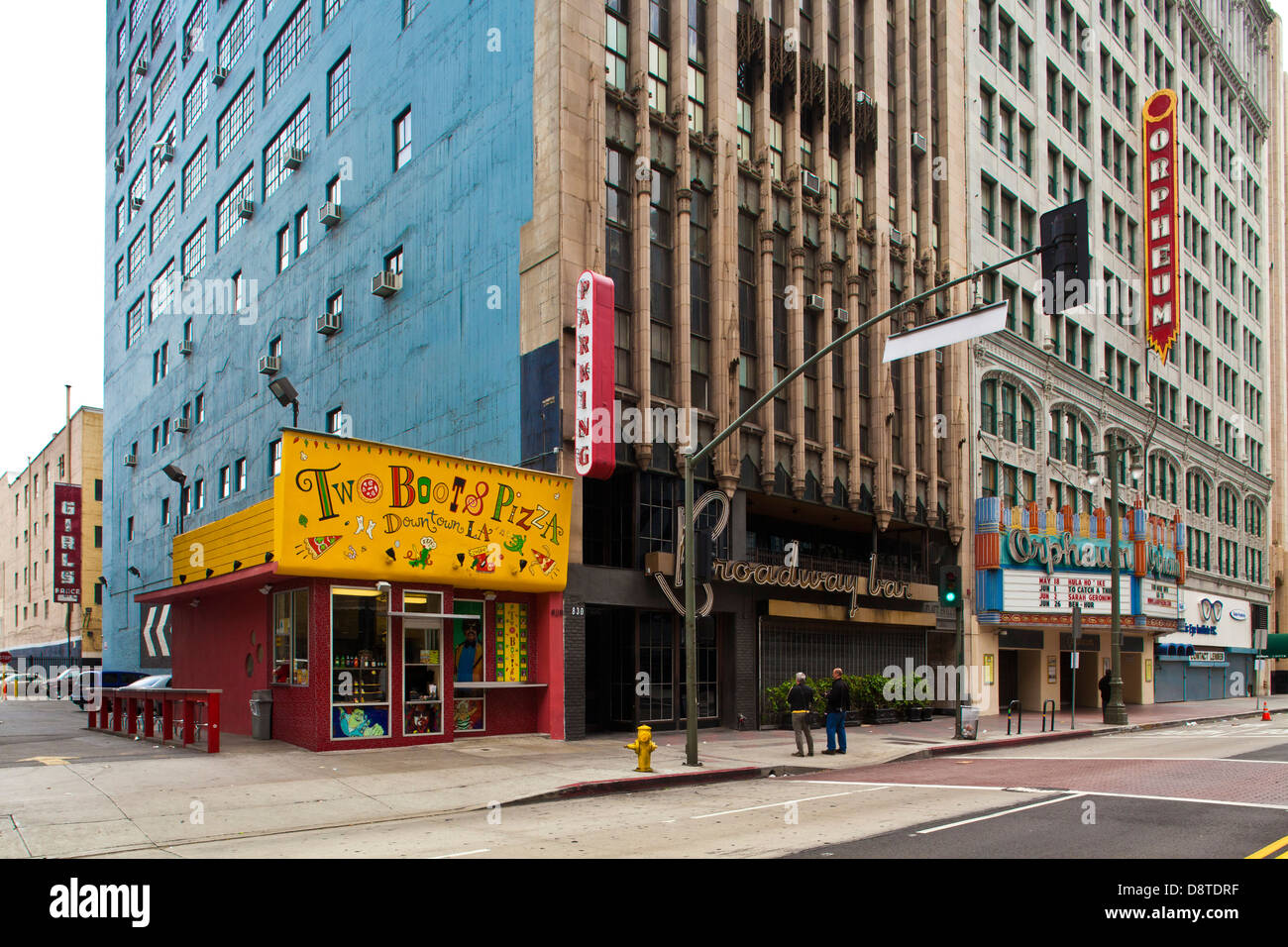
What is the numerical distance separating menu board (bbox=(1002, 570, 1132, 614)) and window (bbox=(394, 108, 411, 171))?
2512 cm

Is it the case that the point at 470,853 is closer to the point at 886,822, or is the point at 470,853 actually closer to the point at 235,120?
the point at 886,822

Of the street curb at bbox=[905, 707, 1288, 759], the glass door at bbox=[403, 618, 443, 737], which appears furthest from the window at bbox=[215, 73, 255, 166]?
the street curb at bbox=[905, 707, 1288, 759]

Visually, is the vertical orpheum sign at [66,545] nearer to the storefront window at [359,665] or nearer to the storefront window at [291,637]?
the storefront window at [291,637]

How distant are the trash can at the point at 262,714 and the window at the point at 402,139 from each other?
55.2 ft

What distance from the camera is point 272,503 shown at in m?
20.9

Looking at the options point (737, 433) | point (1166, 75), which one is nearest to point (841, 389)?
point (737, 433)

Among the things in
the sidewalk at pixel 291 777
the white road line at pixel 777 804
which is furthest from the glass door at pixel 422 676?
the white road line at pixel 777 804

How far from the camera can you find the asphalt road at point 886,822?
11.1m

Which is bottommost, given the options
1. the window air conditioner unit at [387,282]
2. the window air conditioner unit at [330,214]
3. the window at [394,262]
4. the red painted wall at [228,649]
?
the red painted wall at [228,649]

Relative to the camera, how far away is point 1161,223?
2098 inches

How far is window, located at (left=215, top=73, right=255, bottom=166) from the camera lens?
42812 mm

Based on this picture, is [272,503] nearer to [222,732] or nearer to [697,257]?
[222,732]

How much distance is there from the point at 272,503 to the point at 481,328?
27.4ft

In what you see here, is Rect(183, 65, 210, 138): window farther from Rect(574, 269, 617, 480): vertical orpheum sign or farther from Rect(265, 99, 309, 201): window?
Rect(574, 269, 617, 480): vertical orpheum sign
